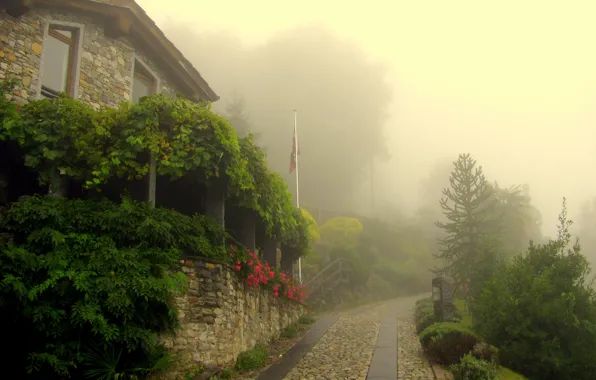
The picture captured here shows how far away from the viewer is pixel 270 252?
16.1 meters

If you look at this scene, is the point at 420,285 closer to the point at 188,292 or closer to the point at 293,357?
the point at 293,357

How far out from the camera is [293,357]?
11.7 meters

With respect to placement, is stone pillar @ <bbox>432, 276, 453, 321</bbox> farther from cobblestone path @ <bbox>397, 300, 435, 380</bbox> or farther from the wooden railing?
the wooden railing

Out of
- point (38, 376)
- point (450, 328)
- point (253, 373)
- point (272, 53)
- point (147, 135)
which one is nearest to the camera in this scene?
point (38, 376)

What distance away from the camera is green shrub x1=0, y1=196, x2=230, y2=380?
6824 mm

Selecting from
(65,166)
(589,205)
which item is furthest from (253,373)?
(589,205)

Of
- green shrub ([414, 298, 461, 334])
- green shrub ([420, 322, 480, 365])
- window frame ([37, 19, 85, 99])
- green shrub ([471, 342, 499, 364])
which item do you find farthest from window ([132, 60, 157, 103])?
green shrub ([414, 298, 461, 334])

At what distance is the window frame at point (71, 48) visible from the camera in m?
11.1

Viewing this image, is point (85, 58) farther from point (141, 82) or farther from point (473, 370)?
point (473, 370)

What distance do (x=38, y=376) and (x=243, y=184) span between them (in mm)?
5074

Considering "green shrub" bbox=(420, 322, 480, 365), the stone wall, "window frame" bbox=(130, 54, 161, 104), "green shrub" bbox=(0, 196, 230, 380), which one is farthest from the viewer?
"window frame" bbox=(130, 54, 161, 104)

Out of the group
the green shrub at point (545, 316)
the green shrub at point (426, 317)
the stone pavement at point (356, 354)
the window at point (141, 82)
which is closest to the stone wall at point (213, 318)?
the stone pavement at point (356, 354)

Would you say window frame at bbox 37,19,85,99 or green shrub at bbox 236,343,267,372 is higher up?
window frame at bbox 37,19,85,99

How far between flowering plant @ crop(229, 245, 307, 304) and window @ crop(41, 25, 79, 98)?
5.23 m
